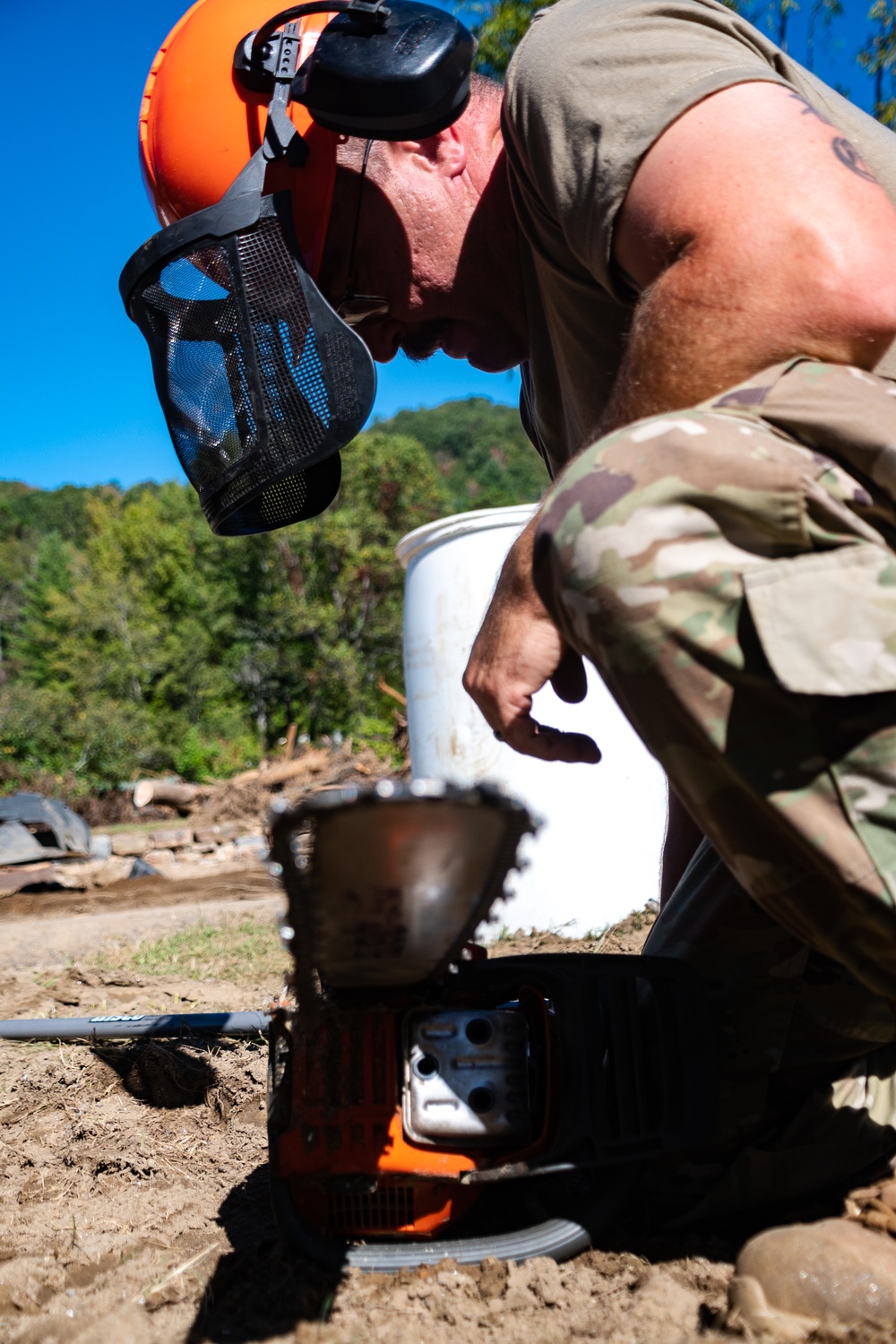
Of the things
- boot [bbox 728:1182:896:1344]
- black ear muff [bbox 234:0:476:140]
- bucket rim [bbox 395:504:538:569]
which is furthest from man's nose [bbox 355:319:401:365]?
boot [bbox 728:1182:896:1344]

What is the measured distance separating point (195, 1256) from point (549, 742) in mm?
886

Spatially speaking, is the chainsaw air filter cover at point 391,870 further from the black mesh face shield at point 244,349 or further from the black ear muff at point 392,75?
the black ear muff at point 392,75

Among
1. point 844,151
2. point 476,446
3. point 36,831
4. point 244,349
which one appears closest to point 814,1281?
point 844,151

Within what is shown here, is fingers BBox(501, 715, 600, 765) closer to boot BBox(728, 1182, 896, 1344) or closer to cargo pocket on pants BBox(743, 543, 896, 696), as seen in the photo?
cargo pocket on pants BBox(743, 543, 896, 696)

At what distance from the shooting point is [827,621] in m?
1.12

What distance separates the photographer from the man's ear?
6.52 feet

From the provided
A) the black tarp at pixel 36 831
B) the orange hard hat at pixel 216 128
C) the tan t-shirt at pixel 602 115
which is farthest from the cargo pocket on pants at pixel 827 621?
the black tarp at pixel 36 831

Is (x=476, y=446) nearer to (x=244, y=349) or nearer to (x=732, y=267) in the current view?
(x=244, y=349)

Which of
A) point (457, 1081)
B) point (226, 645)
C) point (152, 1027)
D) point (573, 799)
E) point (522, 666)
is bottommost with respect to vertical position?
point (226, 645)

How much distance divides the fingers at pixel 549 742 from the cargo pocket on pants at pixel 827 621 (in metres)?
0.41

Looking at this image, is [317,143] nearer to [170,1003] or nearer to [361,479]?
[170,1003]

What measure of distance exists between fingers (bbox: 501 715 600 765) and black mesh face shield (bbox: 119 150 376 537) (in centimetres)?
75

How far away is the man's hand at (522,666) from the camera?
4.69ft

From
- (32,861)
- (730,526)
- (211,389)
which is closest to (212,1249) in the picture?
(730,526)
